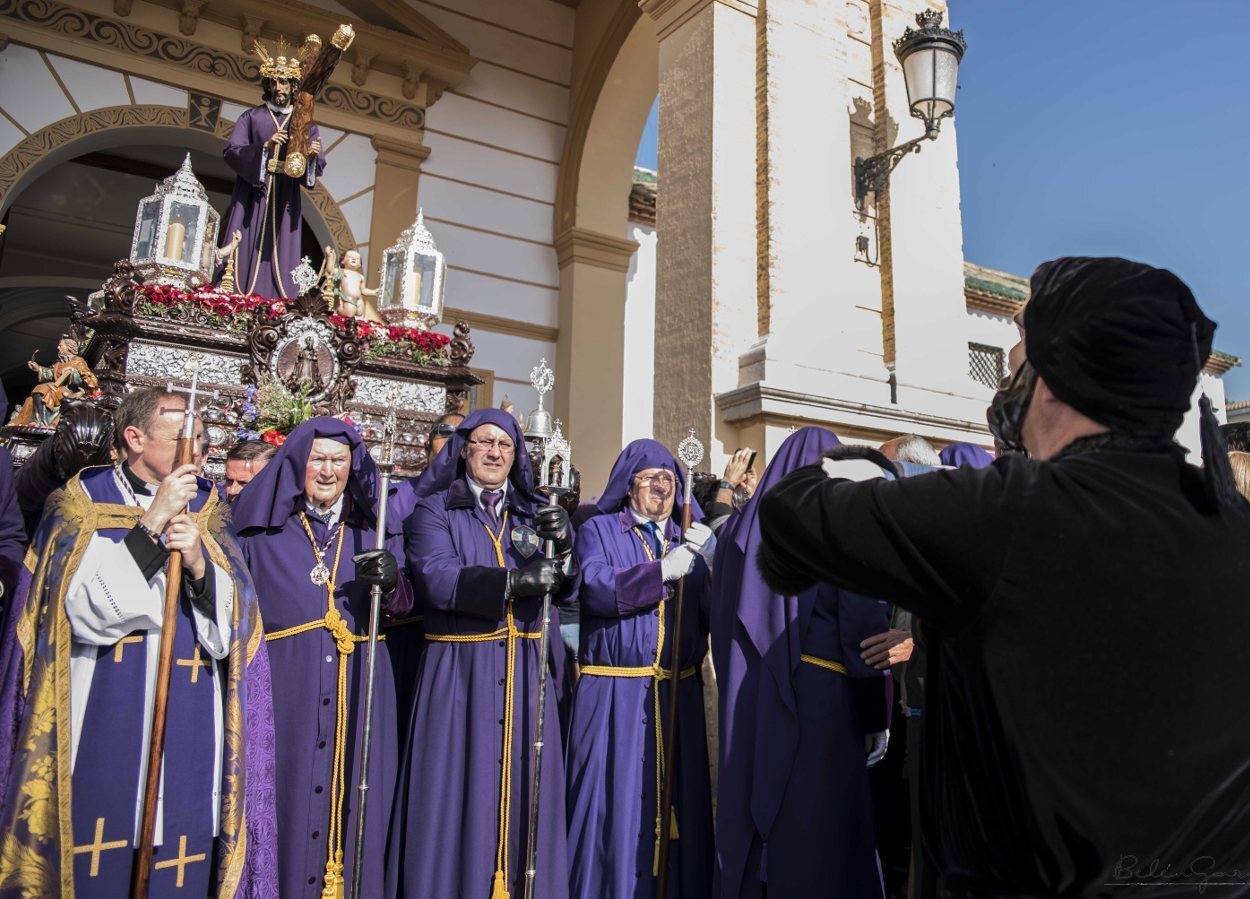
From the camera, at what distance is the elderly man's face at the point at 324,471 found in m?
3.98

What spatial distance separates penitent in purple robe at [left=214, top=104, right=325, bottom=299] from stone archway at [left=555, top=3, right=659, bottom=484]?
411 cm

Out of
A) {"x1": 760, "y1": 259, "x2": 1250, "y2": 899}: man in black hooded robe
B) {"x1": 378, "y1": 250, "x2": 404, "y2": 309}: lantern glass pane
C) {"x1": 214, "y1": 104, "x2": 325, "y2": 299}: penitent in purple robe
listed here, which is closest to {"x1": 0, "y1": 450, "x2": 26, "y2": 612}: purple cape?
{"x1": 760, "y1": 259, "x2": 1250, "y2": 899}: man in black hooded robe

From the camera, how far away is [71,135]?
9.62 meters

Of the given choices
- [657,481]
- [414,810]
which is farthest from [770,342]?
[414,810]

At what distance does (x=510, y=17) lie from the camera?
12.3m

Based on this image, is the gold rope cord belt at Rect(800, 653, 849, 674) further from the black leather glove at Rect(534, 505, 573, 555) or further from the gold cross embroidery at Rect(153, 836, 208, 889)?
the gold cross embroidery at Rect(153, 836, 208, 889)

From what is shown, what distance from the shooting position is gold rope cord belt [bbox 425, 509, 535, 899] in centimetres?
365

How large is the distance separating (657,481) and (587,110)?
883cm

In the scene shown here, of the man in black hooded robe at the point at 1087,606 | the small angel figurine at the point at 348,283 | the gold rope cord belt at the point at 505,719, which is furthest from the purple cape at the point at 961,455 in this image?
the small angel figurine at the point at 348,283

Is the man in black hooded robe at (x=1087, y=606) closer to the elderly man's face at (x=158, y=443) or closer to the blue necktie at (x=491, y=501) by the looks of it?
the elderly man's face at (x=158, y=443)

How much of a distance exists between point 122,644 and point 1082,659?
289cm

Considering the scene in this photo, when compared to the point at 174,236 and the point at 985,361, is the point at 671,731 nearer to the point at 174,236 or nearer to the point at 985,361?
the point at 174,236

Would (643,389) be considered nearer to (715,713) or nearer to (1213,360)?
(715,713)

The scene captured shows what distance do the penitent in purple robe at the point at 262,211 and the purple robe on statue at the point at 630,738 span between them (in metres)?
5.01
